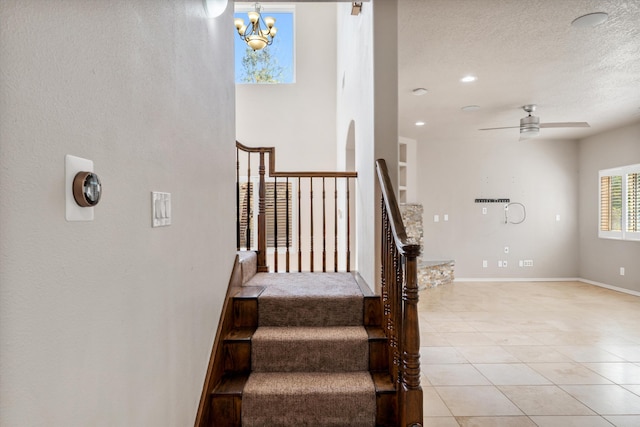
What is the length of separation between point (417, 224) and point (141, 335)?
6034 millimetres

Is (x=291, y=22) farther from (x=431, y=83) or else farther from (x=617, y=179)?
(x=617, y=179)

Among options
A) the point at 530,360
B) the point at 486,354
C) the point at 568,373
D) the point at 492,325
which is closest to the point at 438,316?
the point at 492,325

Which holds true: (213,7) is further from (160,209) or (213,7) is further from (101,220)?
(101,220)

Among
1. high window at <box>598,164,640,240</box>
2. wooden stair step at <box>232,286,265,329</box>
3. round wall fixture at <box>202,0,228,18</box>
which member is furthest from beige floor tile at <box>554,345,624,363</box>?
round wall fixture at <box>202,0,228,18</box>

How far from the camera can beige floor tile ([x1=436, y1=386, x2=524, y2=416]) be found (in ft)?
8.04

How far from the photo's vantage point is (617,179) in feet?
20.5

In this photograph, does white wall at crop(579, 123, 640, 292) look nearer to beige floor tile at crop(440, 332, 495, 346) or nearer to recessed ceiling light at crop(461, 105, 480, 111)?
recessed ceiling light at crop(461, 105, 480, 111)

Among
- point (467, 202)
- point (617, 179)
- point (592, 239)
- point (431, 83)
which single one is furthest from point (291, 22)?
point (592, 239)

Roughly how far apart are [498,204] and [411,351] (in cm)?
614

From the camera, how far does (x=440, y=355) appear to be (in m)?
3.43

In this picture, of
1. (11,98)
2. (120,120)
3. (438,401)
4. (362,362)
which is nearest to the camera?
(11,98)

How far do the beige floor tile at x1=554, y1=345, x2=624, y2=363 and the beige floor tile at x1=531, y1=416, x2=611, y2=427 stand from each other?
1.10 m

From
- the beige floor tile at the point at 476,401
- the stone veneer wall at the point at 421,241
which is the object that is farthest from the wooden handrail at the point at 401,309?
the stone veneer wall at the point at 421,241

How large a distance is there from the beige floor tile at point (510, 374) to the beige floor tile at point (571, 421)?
0.48 m
